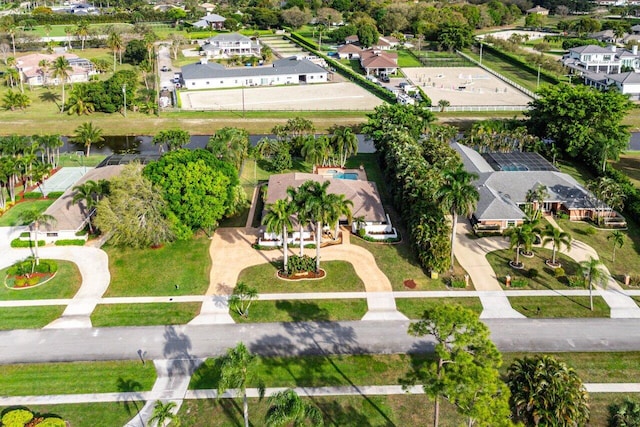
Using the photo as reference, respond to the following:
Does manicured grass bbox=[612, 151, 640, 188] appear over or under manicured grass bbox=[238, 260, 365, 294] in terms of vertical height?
over

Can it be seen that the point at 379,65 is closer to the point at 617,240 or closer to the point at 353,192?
the point at 353,192

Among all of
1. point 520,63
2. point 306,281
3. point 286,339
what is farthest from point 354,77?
point 286,339

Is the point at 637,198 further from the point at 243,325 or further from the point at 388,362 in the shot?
the point at 243,325

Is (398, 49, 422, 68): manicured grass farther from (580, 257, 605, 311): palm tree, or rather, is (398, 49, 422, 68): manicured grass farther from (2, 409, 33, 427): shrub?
(2, 409, 33, 427): shrub

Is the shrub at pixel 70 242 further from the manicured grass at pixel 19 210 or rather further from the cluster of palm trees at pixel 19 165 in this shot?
the cluster of palm trees at pixel 19 165

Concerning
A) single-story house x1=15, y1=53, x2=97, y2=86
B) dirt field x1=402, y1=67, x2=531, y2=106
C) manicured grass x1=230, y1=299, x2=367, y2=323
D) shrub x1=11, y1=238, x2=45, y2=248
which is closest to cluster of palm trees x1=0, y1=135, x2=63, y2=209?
shrub x1=11, y1=238, x2=45, y2=248

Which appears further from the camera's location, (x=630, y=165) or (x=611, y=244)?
(x=630, y=165)
